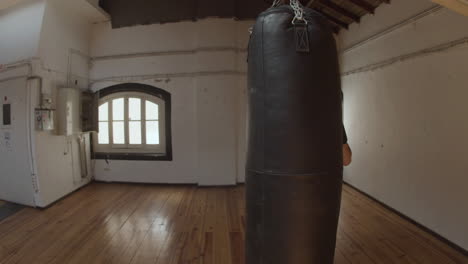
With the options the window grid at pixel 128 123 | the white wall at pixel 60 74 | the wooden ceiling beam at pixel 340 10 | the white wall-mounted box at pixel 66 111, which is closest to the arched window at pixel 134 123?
the window grid at pixel 128 123

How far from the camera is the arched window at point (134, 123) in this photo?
417cm

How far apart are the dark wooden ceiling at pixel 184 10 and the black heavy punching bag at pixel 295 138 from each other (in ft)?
10.7

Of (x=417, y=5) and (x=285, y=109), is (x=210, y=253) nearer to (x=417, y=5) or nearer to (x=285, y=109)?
(x=285, y=109)

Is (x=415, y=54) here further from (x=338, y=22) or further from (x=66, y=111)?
(x=66, y=111)

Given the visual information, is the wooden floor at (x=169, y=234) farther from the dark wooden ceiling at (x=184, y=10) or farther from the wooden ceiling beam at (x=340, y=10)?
the dark wooden ceiling at (x=184, y=10)

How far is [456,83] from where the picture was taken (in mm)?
2135

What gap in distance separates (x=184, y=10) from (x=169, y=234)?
12.0 feet

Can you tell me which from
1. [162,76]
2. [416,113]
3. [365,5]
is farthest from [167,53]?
[416,113]

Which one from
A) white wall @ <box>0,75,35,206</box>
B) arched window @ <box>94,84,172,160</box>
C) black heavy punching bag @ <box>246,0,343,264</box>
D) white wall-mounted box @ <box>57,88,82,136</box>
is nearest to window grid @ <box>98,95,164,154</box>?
arched window @ <box>94,84,172,160</box>

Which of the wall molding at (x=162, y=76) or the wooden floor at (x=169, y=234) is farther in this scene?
the wall molding at (x=162, y=76)

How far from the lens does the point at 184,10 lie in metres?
3.95

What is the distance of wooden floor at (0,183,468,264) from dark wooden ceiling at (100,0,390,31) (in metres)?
3.16

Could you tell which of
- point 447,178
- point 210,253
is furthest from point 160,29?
point 447,178

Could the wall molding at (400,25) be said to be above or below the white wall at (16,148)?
above
